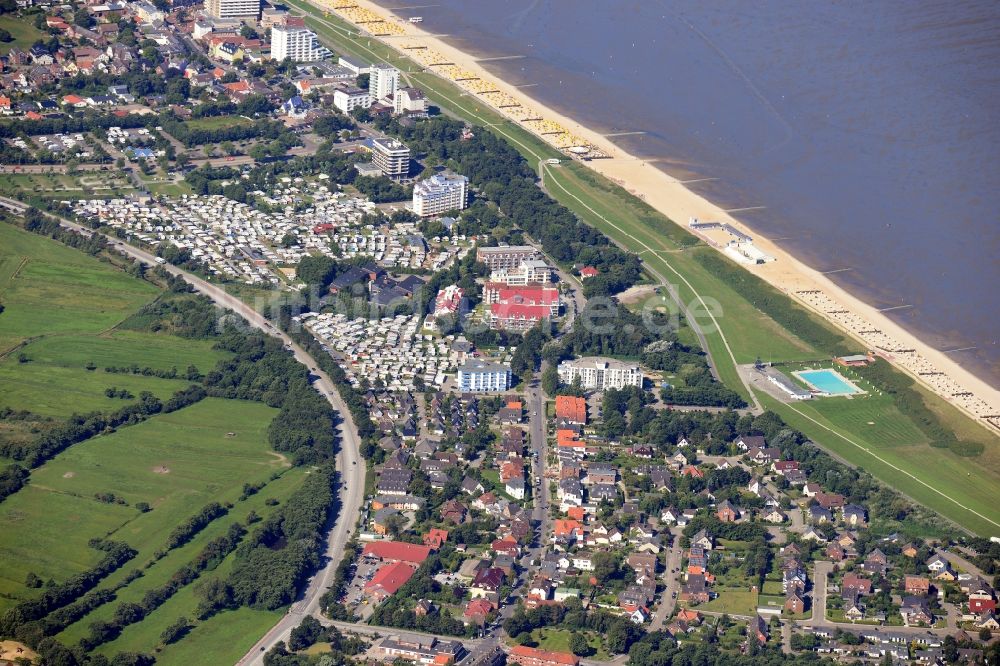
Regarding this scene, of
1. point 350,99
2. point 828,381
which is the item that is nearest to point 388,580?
point 828,381

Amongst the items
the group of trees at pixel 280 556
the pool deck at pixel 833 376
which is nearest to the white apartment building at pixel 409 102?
the pool deck at pixel 833 376

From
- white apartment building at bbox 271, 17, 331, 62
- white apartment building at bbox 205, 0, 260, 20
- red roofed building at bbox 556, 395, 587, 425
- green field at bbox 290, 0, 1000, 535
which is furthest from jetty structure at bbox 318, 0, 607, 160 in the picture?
red roofed building at bbox 556, 395, 587, 425

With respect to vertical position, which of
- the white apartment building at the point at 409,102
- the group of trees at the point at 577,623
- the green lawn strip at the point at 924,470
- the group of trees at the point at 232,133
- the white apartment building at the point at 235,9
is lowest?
the group of trees at the point at 577,623

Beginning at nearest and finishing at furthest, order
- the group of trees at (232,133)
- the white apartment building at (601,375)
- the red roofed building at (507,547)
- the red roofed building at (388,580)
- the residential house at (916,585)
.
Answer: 1. the red roofed building at (388,580)
2. the residential house at (916,585)
3. the red roofed building at (507,547)
4. the white apartment building at (601,375)
5. the group of trees at (232,133)

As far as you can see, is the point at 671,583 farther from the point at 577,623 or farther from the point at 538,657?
the point at 538,657

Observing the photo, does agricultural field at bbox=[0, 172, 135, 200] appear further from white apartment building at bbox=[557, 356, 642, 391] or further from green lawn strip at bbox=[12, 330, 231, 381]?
white apartment building at bbox=[557, 356, 642, 391]

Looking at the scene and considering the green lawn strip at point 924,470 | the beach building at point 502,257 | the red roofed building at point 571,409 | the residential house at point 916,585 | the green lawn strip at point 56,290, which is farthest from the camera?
the beach building at point 502,257

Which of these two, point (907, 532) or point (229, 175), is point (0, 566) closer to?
point (907, 532)

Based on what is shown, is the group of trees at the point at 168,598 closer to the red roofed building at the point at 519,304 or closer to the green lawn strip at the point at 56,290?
the green lawn strip at the point at 56,290
